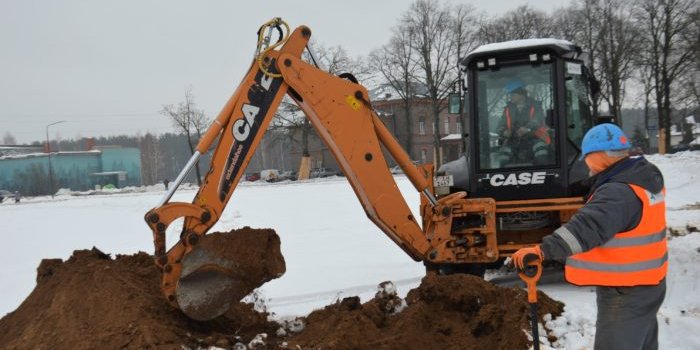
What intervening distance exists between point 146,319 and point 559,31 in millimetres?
44398

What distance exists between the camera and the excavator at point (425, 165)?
15.5 ft

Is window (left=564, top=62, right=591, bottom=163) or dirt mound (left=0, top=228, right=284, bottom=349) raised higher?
window (left=564, top=62, right=591, bottom=163)

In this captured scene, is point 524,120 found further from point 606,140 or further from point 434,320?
point 606,140

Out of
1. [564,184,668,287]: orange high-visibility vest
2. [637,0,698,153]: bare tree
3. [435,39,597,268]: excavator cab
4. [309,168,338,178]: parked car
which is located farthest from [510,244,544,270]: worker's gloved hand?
[309,168,338,178]: parked car

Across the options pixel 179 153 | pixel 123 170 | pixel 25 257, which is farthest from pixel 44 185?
pixel 25 257

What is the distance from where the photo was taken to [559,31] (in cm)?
4338

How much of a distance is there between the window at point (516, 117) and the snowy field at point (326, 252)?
159 cm

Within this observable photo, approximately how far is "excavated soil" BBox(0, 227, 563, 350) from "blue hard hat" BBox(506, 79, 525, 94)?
2427 millimetres

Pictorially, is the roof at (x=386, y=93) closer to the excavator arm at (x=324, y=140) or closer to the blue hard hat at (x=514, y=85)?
the blue hard hat at (x=514, y=85)

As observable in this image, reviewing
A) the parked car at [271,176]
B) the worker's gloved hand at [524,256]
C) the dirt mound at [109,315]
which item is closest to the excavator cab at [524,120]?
the dirt mound at [109,315]

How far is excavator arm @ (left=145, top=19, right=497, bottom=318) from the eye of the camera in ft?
15.3

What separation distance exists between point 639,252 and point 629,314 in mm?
349

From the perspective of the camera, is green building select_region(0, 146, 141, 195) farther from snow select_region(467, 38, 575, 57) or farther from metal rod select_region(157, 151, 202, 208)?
metal rod select_region(157, 151, 202, 208)

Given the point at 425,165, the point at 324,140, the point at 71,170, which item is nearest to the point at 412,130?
the point at 71,170
